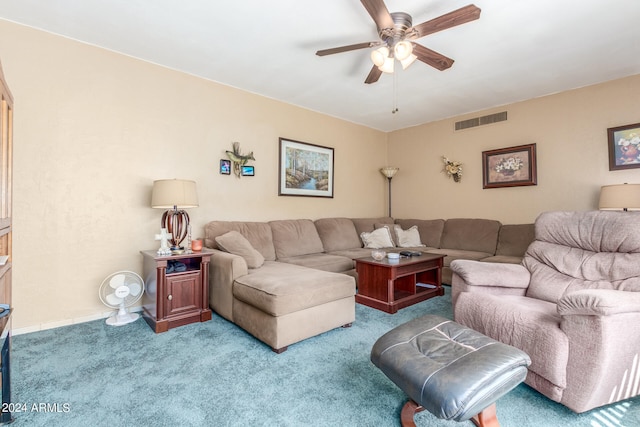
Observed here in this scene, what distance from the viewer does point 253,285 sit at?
92.6 inches

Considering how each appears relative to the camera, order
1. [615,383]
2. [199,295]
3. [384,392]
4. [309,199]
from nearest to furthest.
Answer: [615,383], [384,392], [199,295], [309,199]

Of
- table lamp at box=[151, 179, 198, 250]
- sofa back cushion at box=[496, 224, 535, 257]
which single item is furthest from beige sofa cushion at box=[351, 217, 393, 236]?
table lamp at box=[151, 179, 198, 250]

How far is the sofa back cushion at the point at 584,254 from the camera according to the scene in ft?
6.40

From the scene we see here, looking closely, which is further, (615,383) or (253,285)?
(253,285)

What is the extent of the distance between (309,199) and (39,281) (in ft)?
10.2

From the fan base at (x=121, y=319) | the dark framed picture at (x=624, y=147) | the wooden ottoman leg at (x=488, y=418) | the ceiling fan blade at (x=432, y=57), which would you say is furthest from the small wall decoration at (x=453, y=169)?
the fan base at (x=121, y=319)

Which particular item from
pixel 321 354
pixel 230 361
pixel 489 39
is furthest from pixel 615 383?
pixel 489 39

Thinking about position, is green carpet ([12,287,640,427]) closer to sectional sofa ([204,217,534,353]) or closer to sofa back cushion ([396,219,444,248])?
sectional sofa ([204,217,534,353])

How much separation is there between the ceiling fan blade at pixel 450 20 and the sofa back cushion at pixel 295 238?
2.58m

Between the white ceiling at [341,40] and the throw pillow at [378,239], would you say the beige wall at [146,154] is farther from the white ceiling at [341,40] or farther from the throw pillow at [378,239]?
the throw pillow at [378,239]

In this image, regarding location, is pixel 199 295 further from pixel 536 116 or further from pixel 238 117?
pixel 536 116

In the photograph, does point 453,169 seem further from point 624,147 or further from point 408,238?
point 624,147

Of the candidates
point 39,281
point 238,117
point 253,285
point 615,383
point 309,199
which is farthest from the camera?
point 309,199

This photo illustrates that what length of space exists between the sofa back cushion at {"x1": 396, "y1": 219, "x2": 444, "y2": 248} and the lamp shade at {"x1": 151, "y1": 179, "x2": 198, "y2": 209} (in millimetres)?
3456
